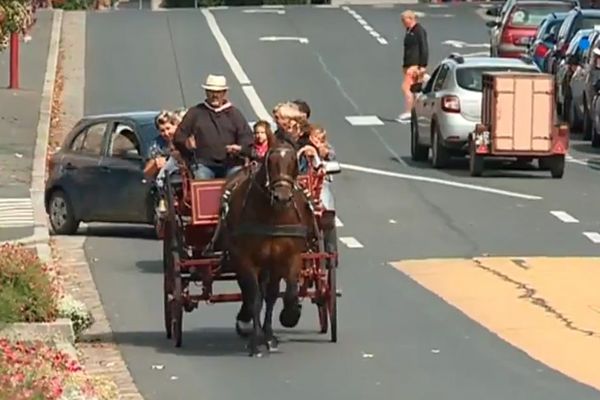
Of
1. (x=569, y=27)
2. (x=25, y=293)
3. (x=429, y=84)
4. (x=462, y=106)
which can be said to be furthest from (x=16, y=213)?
(x=569, y=27)

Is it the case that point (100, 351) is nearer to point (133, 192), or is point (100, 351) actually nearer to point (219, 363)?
point (219, 363)

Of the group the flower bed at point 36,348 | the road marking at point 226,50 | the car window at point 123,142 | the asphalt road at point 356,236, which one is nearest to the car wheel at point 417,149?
the asphalt road at point 356,236

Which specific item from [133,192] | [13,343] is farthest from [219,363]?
[133,192]

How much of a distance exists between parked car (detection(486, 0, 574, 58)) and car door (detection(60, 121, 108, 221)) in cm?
1870

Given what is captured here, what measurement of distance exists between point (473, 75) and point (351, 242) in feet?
27.2

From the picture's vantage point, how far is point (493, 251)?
2075 centimetres

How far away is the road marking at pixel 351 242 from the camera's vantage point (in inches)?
847

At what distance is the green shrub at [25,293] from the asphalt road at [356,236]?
767 millimetres

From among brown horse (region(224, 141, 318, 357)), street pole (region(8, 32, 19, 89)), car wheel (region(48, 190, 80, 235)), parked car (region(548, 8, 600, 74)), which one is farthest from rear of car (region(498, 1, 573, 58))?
brown horse (region(224, 141, 318, 357))

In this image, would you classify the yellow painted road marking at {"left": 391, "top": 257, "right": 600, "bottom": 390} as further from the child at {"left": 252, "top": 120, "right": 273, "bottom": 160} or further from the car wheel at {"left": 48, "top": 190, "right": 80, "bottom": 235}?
the car wheel at {"left": 48, "top": 190, "right": 80, "bottom": 235}

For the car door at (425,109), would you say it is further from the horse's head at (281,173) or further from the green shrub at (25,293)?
the horse's head at (281,173)

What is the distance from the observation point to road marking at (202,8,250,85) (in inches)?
1606

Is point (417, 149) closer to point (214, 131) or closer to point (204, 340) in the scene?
point (214, 131)

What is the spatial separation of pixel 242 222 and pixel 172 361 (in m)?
1.16
